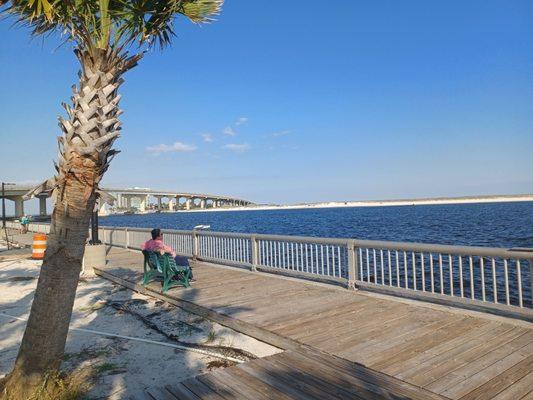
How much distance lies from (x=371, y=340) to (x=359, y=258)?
9.54 feet

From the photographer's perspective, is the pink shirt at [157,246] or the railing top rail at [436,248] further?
the pink shirt at [157,246]

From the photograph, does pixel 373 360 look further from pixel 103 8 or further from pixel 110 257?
pixel 110 257

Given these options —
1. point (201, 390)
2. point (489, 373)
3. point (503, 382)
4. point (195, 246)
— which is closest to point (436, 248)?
point (489, 373)

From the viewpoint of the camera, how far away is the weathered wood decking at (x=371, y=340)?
142 inches

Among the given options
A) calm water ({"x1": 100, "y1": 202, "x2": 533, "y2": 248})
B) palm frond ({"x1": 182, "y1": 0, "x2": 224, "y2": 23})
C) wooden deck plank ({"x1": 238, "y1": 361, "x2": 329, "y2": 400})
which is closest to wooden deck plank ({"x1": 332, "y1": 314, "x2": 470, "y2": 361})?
wooden deck plank ({"x1": 238, "y1": 361, "x2": 329, "y2": 400})

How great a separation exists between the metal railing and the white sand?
9.18ft

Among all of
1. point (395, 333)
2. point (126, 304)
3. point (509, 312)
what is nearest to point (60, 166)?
point (395, 333)

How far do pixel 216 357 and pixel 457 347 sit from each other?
9.24 feet

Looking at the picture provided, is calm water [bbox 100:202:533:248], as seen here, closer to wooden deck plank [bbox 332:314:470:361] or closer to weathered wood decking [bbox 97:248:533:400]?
weathered wood decking [bbox 97:248:533:400]

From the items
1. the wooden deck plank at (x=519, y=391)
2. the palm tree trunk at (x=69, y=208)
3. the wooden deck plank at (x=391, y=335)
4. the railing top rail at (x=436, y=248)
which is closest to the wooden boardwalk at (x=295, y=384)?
the wooden deck plank at (x=391, y=335)

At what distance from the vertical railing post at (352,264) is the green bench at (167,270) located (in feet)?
11.3

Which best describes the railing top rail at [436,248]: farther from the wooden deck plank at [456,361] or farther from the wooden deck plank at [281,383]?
the wooden deck plank at [281,383]

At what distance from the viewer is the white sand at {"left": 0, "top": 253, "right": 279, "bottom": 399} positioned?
14.5ft

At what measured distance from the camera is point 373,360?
13.7 feet
